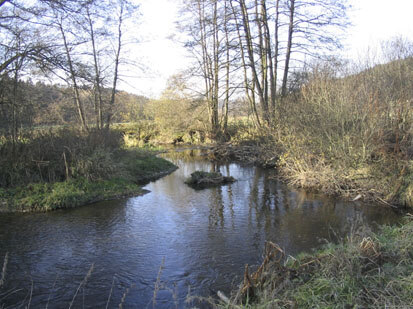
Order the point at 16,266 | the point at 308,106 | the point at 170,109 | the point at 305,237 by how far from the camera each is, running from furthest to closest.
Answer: the point at 170,109 → the point at 308,106 → the point at 305,237 → the point at 16,266

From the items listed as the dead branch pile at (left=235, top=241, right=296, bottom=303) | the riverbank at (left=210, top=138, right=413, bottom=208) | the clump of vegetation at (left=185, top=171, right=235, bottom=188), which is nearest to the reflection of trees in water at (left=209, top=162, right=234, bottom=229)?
the clump of vegetation at (left=185, top=171, right=235, bottom=188)

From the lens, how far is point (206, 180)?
13789 millimetres

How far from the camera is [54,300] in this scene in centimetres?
516

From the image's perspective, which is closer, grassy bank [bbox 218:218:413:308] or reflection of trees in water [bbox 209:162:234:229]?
grassy bank [bbox 218:218:413:308]

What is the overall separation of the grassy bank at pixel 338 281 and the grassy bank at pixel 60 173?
799cm

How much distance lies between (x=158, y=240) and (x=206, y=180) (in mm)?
6309

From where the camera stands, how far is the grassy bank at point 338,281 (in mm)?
3873

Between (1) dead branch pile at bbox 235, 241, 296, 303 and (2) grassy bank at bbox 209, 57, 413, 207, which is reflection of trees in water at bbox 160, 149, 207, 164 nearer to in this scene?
(2) grassy bank at bbox 209, 57, 413, 207

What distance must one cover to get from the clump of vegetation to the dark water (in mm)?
Answer: 1350

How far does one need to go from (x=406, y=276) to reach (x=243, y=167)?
13.7 m

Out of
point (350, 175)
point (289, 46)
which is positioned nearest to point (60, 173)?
point (350, 175)

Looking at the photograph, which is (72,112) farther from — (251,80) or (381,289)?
(381,289)

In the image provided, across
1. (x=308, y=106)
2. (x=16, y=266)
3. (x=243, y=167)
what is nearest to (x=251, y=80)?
(x=243, y=167)

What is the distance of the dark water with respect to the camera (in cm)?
544
